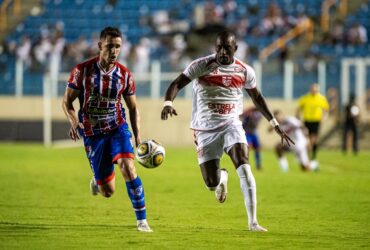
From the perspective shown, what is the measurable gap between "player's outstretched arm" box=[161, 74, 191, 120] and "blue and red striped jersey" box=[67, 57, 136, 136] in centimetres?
46

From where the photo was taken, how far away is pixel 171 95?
1128 cm

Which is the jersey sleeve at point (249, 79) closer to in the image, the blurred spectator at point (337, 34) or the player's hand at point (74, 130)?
the player's hand at point (74, 130)

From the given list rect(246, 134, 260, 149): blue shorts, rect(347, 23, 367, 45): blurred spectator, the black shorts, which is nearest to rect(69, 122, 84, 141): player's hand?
rect(246, 134, 260, 149): blue shorts

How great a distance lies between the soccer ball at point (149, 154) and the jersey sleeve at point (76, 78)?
1.04 m

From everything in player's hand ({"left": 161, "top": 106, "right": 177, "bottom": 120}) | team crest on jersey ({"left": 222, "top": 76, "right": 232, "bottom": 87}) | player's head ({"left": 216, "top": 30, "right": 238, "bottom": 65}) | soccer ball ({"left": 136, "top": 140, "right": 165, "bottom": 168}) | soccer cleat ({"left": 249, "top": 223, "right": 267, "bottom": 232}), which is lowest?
soccer cleat ({"left": 249, "top": 223, "right": 267, "bottom": 232})

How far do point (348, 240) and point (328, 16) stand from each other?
28.3 meters

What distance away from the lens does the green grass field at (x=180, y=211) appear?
1037cm

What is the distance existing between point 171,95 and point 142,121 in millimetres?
24357

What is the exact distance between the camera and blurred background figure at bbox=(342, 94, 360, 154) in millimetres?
32094

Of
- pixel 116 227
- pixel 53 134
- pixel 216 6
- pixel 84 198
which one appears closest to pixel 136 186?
pixel 116 227

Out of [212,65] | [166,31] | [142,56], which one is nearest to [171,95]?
[212,65]

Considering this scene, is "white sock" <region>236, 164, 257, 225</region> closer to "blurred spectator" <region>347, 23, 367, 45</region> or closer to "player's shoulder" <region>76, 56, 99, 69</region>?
"player's shoulder" <region>76, 56, 99, 69</region>

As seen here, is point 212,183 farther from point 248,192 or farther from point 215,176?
point 248,192

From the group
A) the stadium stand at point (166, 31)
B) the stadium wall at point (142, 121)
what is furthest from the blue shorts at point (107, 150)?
the stadium wall at point (142, 121)
